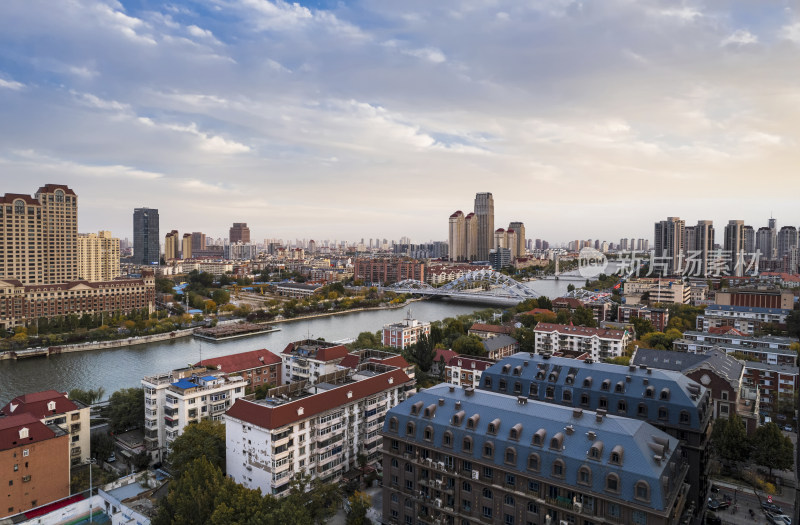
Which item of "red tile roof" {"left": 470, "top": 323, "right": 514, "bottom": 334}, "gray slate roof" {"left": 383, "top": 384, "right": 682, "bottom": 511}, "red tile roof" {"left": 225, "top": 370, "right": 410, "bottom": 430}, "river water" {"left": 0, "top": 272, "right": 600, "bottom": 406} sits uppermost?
"gray slate roof" {"left": 383, "top": 384, "right": 682, "bottom": 511}

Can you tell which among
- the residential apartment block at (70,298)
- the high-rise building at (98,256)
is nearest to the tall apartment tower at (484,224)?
the high-rise building at (98,256)

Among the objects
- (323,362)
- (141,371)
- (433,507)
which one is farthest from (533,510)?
(141,371)

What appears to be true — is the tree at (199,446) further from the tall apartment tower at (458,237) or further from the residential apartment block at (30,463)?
the tall apartment tower at (458,237)

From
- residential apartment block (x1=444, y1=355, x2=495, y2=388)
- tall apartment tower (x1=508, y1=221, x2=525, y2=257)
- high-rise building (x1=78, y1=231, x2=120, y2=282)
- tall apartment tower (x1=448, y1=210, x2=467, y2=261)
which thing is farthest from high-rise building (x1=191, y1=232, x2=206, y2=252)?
residential apartment block (x1=444, y1=355, x2=495, y2=388)

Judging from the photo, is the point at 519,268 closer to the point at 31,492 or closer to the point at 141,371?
the point at 141,371

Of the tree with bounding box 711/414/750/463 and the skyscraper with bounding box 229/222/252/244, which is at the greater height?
the skyscraper with bounding box 229/222/252/244

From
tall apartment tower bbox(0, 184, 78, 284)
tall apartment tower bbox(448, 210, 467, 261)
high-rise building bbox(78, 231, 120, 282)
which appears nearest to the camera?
tall apartment tower bbox(0, 184, 78, 284)

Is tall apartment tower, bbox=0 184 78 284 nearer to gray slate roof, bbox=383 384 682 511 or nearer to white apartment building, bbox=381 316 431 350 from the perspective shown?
white apartment building, bbox=381 316 431 350
